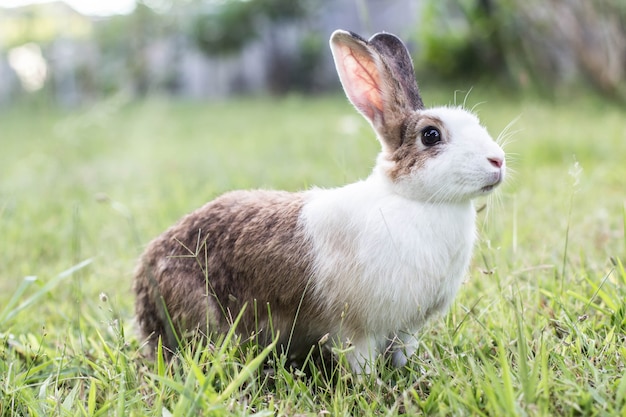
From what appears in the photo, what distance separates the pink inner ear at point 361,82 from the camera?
2195mm

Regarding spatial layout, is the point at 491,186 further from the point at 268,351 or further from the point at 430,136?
the point at 268,351

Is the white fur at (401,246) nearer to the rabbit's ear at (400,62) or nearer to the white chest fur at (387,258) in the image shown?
the white chest fur at (387,258)

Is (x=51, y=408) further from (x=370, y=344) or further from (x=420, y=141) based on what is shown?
(x=420, y=141)

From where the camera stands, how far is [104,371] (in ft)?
6.57

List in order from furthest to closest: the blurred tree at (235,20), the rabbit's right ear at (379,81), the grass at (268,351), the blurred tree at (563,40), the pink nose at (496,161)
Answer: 1. the blurred tree at (235,20)
2. the blurred tree at (563,40)
3. the rabbit's right ear at (379,81)
4. the pink nose at (496,161)
5. the grass at (268,351)

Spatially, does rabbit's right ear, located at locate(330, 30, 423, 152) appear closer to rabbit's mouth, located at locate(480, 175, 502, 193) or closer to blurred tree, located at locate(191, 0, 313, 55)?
rabbit's mouth, located at locate(480, 175, 502, 193)

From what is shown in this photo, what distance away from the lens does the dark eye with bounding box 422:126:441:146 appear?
6.82 feet

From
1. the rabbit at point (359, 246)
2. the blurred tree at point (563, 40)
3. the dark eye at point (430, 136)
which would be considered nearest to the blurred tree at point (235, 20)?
the blurred tree at point (563, 40)

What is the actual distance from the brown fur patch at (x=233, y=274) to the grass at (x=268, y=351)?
108 millimetres

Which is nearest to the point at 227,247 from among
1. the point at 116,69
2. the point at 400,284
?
the point at 400,284

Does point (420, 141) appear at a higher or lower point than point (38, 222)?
higher

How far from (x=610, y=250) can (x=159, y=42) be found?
12.1 meters

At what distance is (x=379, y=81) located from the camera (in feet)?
7.12

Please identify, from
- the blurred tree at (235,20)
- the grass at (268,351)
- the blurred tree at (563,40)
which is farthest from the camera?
the blurred tree at (235,20)
